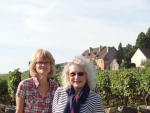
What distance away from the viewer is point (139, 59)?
5703 centimetres

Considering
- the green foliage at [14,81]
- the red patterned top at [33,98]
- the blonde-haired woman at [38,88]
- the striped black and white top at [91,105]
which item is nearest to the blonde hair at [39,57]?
the blonde-haired woman at [38,88]

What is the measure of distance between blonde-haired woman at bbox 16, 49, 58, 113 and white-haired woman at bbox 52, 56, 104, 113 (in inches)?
13.1

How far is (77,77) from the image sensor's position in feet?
7.40

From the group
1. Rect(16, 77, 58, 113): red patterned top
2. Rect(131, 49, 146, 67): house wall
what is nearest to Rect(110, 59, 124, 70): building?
Rect(131, 49, 146, 67): house wall

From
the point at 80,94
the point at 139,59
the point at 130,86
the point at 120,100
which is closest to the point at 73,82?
the point at 80,94

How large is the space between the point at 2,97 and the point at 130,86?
662cm

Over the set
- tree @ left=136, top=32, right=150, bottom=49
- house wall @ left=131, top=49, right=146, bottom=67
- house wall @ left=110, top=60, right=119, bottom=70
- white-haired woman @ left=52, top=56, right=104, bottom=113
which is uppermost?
tree @ left=136, top=32, right=150, bottom=49

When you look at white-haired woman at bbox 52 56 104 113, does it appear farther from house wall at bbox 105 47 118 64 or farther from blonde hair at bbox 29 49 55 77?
house wall at bbox 105 47 118 64

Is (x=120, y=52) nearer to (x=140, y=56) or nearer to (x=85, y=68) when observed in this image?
(x=140, y=56)

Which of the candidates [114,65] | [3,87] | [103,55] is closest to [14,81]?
[3,87]

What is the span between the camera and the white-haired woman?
2.13 meters

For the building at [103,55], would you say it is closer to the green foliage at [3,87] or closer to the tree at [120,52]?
the tree at [120,52]

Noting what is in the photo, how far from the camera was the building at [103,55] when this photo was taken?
195 ft

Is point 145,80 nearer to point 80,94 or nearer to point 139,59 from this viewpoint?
point 80,94
